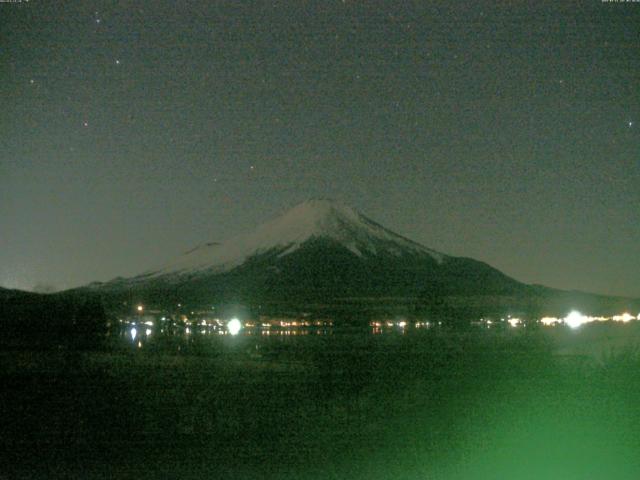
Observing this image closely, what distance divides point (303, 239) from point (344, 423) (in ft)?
418

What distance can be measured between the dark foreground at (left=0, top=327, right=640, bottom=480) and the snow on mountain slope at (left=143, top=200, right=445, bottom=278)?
4219 inches

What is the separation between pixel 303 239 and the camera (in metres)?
141

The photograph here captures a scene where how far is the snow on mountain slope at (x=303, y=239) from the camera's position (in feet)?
440

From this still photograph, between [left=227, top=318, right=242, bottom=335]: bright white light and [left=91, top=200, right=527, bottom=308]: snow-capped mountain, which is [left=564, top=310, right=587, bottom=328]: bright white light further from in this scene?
[left=227, top=318, right=242, bottom=335]: bright white light

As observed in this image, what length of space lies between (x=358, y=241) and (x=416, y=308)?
55740 mm

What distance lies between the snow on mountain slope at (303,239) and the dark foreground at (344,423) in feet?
352

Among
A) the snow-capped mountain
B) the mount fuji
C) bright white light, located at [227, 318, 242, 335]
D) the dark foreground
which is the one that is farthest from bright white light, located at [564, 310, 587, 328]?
the dark foreground

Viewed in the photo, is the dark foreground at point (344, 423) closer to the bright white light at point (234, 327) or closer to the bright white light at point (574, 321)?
the bright white light at point (234, 327)

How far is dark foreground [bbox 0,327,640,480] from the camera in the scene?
34.8 ft

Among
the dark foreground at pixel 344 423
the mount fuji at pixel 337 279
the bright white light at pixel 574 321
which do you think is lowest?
the dark foreground at pixel 344 423

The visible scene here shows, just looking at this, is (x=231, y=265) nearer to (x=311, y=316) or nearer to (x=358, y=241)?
(x=358, y=241)

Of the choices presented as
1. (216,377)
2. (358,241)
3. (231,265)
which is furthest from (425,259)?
(216,377)

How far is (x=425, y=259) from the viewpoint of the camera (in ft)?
426

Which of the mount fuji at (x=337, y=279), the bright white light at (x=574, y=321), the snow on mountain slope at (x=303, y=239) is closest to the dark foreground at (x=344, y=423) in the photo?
the bright white light at (x=574, y=321)
